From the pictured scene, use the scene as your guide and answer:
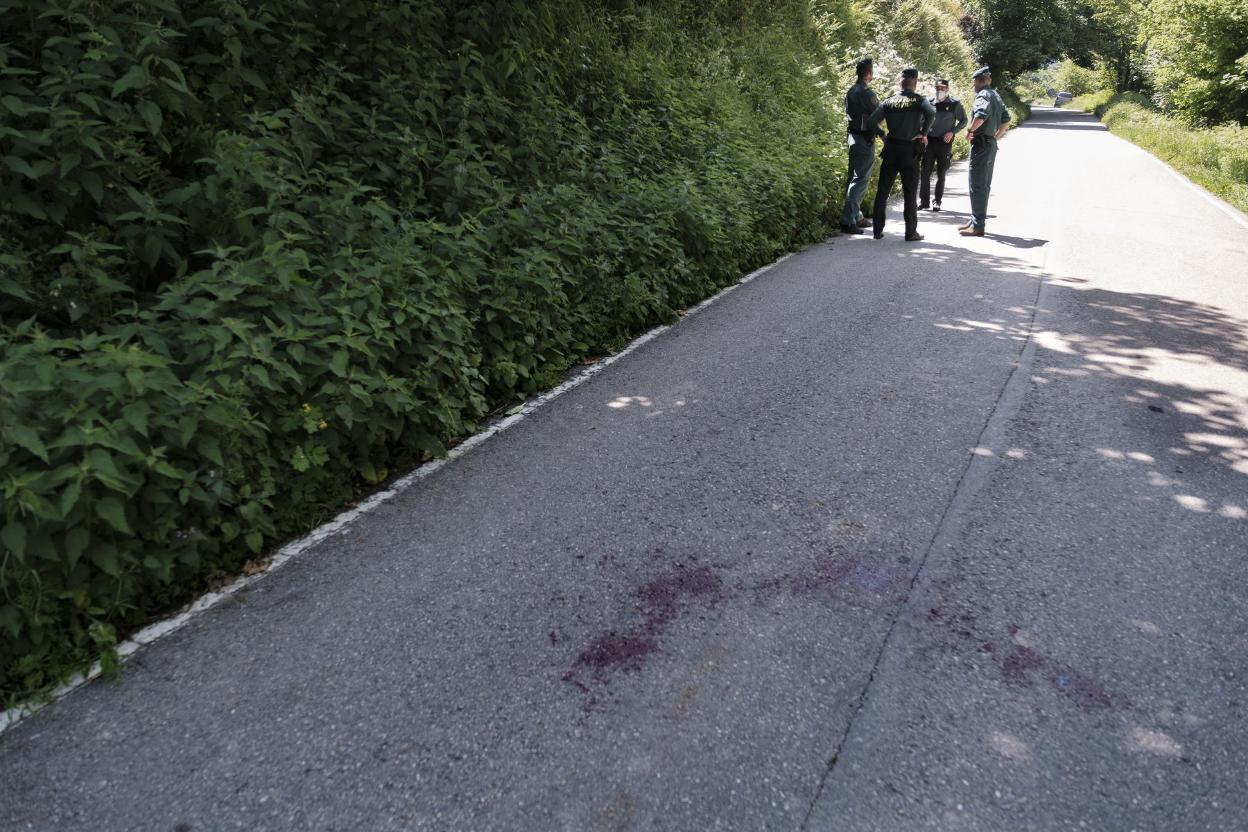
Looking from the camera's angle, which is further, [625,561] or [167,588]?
[625,561]

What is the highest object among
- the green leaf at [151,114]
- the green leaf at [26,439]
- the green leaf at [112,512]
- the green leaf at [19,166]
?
the green leaf at [151,114]

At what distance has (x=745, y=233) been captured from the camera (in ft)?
33.7

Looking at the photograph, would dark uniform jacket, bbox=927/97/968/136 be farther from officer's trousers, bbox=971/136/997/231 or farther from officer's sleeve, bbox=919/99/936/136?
officer's sleeve, bbox=919/99/936/136

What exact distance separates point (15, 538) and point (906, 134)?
11545mm

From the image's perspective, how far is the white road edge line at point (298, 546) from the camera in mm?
3281

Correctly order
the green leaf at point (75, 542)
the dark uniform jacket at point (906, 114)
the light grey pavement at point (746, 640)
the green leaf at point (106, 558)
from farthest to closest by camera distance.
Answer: the dark uniform jacket at point (906, 114), the green leaf at point (106, 558), the green leaf at point (75, 542), the light grey pavement at point (746, 640)

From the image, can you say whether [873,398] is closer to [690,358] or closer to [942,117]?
[690,358]

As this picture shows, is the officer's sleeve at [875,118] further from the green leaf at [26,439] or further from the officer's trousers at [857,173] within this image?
the green leaf at [26,439]

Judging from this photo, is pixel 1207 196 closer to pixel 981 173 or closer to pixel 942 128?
pixel 942 128

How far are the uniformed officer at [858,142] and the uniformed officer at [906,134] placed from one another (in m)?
0.20

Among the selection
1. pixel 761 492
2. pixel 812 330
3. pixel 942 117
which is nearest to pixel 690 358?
pixel 812 330

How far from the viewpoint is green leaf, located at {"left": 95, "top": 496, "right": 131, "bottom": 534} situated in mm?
3307

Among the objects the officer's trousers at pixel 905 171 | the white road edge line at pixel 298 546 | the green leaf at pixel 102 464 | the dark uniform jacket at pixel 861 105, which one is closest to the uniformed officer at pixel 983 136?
the officer's trousers at pixel 905 171

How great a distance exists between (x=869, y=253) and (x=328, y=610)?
372 inches
